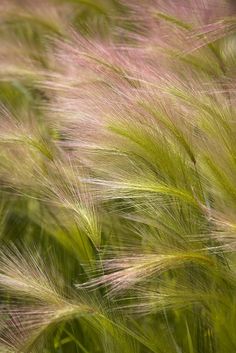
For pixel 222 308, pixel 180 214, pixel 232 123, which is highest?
pixel 232 123

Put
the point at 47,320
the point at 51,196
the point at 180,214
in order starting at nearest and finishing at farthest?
1. the point at 47,320
2. the point at 180,214
3. the point at 51,196

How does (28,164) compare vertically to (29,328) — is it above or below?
above

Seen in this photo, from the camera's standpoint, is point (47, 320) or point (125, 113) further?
point (125, 113)

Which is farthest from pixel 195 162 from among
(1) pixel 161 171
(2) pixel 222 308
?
(2) pixel 222 308

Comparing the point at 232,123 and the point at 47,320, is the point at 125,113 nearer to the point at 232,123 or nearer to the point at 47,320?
the point at 232,123

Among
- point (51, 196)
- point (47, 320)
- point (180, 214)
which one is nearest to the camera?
point (47, 320)

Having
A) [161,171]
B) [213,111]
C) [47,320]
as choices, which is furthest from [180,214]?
[47,320]
